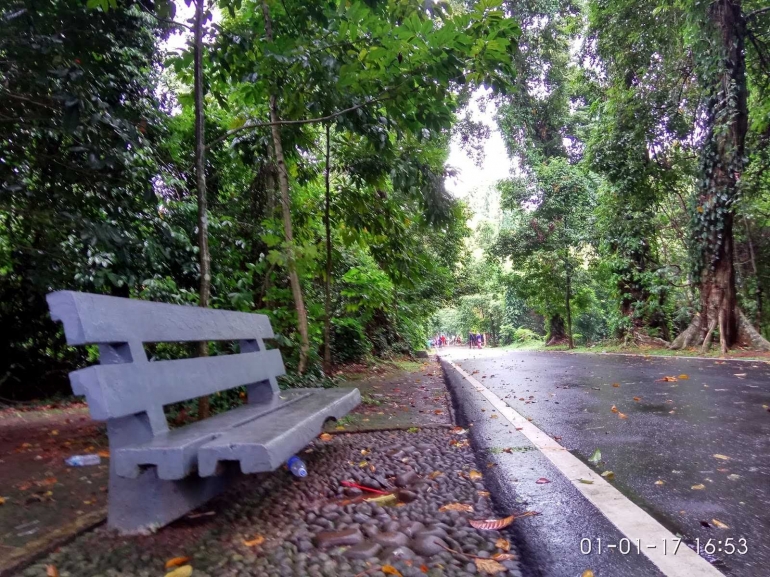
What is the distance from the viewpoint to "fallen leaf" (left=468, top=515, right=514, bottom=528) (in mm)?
2419

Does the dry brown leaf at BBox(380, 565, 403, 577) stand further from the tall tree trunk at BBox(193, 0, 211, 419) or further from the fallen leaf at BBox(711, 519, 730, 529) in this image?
the tall tree trunk at BBox(193, 0, 211, 419)

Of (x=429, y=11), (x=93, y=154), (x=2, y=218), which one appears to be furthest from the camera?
(x=2, y=218)

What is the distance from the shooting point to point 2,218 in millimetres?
5887

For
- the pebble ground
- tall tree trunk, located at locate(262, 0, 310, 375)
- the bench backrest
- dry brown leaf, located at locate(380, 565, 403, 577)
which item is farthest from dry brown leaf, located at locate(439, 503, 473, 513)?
tall tree trunk, located at locate(262, 0, 310, 375)

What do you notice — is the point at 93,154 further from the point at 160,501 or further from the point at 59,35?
the point at 160,501

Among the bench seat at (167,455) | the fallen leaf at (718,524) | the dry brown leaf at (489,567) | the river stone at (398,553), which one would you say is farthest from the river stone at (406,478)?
the fallen leaf at (718,524)

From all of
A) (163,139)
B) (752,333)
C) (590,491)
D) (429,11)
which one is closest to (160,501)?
(590,491)

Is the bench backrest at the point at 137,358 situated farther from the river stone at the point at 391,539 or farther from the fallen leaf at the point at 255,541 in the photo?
the river stone at the point at 391,539

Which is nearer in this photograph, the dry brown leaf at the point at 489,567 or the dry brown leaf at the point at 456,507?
the dry brown leaf at the point at 489,567

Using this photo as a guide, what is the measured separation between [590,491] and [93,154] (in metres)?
4.09

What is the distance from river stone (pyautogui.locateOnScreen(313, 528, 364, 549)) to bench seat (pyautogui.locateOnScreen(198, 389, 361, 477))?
36cm

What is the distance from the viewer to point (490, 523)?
8.07 feet

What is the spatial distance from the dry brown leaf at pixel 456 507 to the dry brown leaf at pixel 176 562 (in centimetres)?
115

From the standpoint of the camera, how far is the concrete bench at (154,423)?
207cm
